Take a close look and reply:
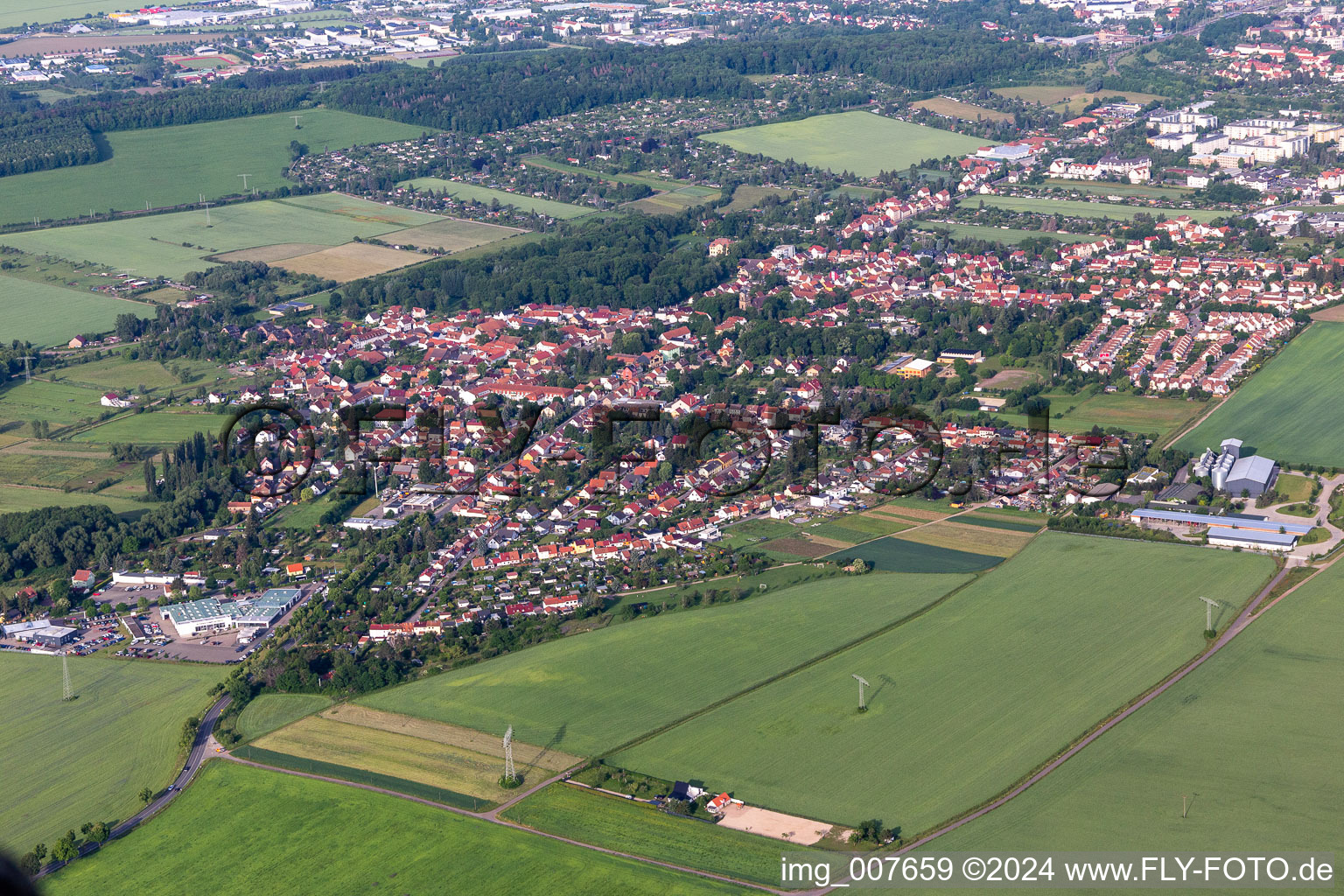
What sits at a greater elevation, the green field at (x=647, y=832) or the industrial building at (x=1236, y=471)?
the industrial building at (x=1236, y=471)

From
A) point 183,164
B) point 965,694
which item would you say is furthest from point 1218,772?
point 183,164

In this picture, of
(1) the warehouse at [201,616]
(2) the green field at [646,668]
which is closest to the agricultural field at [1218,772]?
(2) the green field at [646,668]

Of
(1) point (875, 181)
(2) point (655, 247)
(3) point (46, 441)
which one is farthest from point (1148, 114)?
(3) point (46, 441)

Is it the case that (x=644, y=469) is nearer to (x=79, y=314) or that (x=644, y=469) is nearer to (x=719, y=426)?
(x=719, y=426)

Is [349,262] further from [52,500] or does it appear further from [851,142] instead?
[851,142]

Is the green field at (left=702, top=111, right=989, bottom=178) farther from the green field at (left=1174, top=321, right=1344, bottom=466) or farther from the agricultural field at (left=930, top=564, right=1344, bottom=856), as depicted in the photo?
the agricultural field at (left=930, top=564, right=1344, bottom=856)

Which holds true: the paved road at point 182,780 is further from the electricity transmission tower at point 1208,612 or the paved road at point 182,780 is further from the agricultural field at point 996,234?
the agricultural field at point 996,234

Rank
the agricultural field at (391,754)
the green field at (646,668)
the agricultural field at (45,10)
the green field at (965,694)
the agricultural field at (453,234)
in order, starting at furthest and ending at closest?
the agricultural field at (45,10) → the agricultural field at (453,234) → the green field at (646,668) → the agricultural field at (391,754) → the green field at (965,694)
